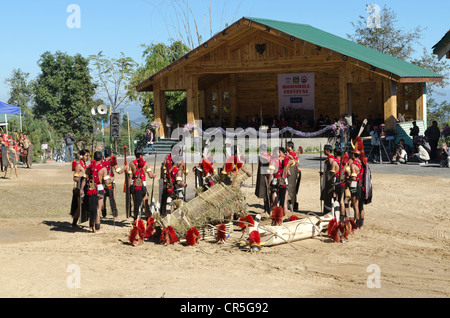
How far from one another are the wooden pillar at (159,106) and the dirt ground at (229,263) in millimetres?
18817

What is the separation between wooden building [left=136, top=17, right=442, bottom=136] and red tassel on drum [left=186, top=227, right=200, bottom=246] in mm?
18070

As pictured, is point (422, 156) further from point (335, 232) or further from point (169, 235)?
point (169, 235)

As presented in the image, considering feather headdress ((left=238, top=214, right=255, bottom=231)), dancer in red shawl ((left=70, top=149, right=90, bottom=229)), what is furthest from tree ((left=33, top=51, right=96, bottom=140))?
feather headdress ((left=238, top=214, right=255, bottom=231))

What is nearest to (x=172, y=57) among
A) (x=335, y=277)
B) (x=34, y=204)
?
(x=34, y=204)

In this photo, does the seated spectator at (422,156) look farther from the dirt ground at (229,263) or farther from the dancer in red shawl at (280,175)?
the dancer in red shawl at (280,175)

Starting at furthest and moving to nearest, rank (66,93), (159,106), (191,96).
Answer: (66,93), (159,106), (191,96)

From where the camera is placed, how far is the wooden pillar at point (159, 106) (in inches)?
1373

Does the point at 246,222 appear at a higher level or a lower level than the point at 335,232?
higher

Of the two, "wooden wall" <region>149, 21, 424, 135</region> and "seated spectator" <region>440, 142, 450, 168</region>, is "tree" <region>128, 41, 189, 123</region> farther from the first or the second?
"seated spectator" <region>440, 142, 450, 168</region>

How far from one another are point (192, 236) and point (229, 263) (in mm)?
1540

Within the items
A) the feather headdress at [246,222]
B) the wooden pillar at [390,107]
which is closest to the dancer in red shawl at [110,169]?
the feather headdress at [246,222]

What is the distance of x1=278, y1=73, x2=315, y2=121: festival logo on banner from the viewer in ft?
121

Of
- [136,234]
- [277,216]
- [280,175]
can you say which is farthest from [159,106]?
[136,234]

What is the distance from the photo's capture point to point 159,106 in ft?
116
